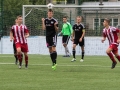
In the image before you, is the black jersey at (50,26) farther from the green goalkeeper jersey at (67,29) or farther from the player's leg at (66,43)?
the green goalkeeper jersey at (67,29)

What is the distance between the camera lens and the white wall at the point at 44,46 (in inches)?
1087

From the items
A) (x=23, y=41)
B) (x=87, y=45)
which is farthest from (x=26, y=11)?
(x=23, y=41)

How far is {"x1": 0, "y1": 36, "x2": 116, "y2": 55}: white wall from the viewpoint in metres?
27.6

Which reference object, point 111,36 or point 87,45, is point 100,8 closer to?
point 87,45

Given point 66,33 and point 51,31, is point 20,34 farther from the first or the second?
point 66,33

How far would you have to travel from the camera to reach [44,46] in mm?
27891

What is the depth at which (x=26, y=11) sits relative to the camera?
93.1ft

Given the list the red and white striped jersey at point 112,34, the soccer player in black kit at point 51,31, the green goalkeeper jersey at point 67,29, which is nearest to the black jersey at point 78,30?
the green goalkeeper jersey at point 67,29

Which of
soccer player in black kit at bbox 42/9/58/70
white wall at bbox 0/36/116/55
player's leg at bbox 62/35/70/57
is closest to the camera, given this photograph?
soccer player in black kit at bbox 42/9/58/70

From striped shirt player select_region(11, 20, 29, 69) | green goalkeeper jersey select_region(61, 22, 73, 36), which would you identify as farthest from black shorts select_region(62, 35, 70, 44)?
striped shirt player select_region(11, 20, 29, 69)

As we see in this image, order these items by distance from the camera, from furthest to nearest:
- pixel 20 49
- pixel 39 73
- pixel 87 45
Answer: pixel 87 45 → pixel 20 49 → pixel 39 73

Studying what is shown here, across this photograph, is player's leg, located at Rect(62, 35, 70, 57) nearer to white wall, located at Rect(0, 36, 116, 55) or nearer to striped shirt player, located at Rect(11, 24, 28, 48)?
white wall, located at Rect(0, 36, 116, 55)

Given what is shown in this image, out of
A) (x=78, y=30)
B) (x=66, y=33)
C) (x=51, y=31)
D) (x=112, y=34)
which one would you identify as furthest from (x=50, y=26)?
(x=66, y=33)

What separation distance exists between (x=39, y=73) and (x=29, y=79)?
184 cm
